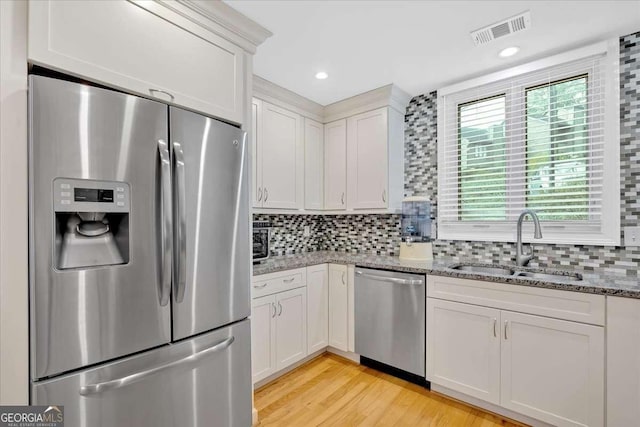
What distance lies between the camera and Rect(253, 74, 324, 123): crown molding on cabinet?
2.54 m

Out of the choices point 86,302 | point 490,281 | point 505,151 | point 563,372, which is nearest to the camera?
point 86,302

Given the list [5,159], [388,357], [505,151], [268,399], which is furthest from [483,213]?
[5,159]

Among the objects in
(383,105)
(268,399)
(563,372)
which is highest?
(383,105)

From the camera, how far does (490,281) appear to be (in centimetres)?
196

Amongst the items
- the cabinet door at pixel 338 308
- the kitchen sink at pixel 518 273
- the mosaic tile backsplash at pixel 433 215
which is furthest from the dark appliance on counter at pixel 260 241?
the kitchen sink at pixel 518 273

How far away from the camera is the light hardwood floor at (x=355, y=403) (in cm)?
193

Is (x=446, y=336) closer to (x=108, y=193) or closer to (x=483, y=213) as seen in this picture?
(x=483, y=213)

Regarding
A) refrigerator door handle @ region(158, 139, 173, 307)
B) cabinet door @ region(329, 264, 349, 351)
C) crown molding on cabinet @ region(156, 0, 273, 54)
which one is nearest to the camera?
refrigerator door handle @ region(158, 139, 173, 307)

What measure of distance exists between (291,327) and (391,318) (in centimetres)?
81

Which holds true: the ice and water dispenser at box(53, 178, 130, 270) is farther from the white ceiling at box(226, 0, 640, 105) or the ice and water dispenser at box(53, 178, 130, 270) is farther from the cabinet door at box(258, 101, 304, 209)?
the cabinet door at box(258, 101, 304, 209)

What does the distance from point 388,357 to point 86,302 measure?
82.9 inches

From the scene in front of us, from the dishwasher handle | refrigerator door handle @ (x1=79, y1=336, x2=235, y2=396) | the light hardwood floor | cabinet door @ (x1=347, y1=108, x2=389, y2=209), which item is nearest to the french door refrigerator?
refrigerator door handle @ (x1=79, y1=336, x2=235, y2=396)

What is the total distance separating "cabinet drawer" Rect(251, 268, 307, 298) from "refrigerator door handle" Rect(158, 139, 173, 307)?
0.88 metres

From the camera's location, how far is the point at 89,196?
3.65 ft
